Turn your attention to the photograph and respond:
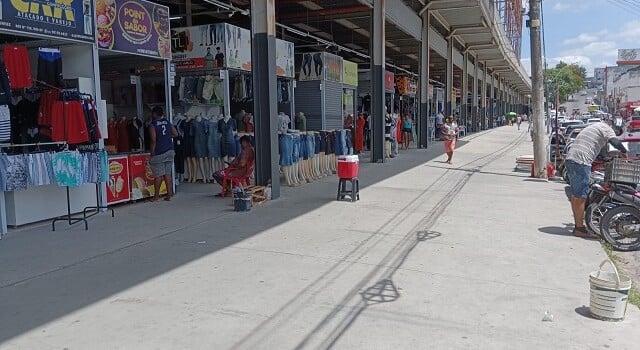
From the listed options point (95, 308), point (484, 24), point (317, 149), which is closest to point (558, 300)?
point (95, 308)

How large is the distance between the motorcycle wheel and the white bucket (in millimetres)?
3143

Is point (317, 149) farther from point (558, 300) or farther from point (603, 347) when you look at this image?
point (603, 347)

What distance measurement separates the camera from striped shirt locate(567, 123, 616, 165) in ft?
26.2

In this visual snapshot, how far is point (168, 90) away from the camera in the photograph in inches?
456

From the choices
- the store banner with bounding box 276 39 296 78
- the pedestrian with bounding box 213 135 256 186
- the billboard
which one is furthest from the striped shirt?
the billboard

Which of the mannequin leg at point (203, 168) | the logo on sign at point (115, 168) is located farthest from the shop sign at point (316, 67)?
the logo on sign at point (115, 168)

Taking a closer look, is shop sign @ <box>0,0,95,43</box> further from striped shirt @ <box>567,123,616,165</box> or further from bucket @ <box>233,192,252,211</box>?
striped shirt @ <box>567,123,616,165</box>

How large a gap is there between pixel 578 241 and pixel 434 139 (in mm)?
26616

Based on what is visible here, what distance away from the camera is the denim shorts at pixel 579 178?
7994mm

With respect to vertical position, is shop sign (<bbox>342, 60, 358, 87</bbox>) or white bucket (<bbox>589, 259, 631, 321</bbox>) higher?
shop sign (<bbox>342, 60, 358, 87</bbox>)

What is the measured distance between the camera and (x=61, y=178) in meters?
8.43

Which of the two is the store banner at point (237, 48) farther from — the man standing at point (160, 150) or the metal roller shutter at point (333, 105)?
the metal roller shutter at point (333, 105)

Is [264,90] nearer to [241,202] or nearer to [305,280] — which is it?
[241,202]

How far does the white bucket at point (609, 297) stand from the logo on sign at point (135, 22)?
8.99 meters
